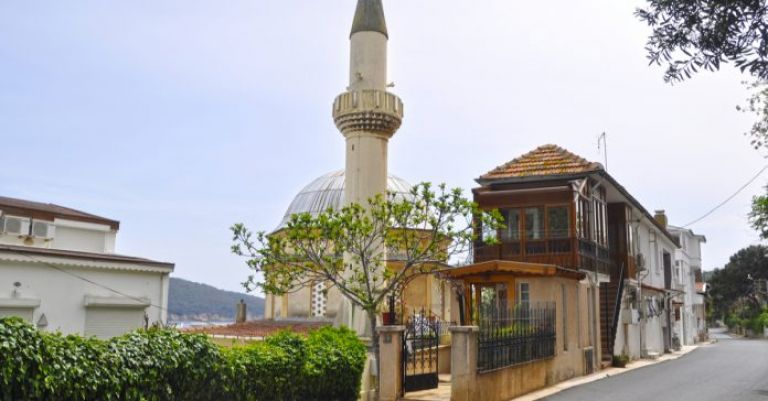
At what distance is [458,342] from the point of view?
1280 centimetres

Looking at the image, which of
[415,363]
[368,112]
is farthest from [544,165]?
[415,363]

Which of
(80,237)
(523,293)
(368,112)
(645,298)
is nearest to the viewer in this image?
(523,293)

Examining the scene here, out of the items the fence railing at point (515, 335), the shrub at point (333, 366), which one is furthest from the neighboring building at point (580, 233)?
the shrub at point (333, 366)

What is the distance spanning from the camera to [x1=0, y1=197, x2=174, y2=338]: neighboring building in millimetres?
16969

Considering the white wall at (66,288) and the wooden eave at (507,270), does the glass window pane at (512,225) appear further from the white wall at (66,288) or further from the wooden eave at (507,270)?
the white wall at (66,288)

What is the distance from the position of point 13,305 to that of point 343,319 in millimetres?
10037

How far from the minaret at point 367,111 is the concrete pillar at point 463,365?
9588mm

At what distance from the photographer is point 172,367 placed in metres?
8.59

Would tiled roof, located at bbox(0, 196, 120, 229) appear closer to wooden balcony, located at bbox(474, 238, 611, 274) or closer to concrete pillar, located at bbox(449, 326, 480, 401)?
wooden balcony, located at bbox(474, 238, 611, 274)

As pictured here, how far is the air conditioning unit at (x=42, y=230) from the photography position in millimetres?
22672

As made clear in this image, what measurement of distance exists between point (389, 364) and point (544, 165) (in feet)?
39.9

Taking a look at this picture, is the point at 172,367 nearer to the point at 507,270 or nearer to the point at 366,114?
the point at 507,270

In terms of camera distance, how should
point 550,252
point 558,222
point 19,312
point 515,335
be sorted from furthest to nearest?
1. point 558,222
2. point 550,252
3. point 19,312
4. point 515,335

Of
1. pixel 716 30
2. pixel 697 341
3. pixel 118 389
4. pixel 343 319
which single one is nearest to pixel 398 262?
pixel 343 319
